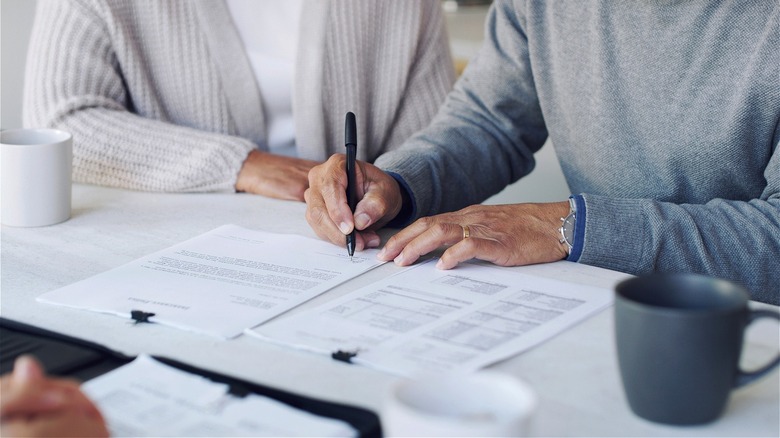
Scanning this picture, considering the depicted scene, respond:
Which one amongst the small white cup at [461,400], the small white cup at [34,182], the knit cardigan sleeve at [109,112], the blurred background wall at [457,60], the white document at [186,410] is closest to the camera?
the small white cup at [461,400]

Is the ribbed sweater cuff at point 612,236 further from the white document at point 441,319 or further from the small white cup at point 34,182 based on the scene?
the small white cup at point 34,182

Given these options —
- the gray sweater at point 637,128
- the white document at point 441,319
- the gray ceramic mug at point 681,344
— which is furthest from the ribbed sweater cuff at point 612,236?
the gray ceramic mug at point 681,344

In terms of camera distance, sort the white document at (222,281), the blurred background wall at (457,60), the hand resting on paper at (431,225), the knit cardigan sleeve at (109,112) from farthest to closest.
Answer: the blurred background wall at (457,60) → the knit cardigan sleeve at (109,112) → the hand resting on paper at (431,225) → the white document at (222,281)

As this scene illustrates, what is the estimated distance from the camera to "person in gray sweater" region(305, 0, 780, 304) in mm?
1059

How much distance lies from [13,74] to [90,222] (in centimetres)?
82

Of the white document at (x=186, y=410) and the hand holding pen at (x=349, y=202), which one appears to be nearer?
the white document at (x=186, y=410)

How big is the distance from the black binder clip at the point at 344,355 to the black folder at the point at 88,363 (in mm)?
82

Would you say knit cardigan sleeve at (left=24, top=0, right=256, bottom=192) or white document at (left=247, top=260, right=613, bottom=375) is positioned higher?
knit cardigan sleeve at (left=24, top=0, right=256, bottom=192)

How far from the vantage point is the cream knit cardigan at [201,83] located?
56.4 inches

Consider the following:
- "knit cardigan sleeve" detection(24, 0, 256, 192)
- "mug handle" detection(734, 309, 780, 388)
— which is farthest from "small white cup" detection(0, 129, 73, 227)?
"mug handle" detection(734, 309, 780, 388)

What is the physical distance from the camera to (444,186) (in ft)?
4.43

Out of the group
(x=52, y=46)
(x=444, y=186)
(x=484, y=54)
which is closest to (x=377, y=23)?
(x=484, y=54)

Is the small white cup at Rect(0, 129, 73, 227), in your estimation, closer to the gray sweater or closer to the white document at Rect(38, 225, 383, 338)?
the white document at Rect(38, 225, 383, 338)

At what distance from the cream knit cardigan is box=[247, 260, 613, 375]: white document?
55cm
